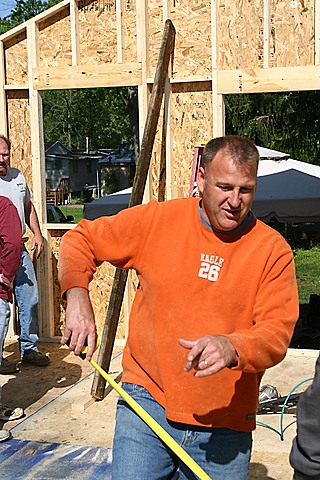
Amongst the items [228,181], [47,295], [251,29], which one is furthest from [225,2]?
[228,181]

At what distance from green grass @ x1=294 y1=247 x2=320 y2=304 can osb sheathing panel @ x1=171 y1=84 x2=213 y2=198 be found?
198 inches

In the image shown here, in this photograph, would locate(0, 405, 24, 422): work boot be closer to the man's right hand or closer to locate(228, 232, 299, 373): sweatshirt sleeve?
the man's right hand

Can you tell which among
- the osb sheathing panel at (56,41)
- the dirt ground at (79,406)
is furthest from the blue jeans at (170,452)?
the osb sheathing panel at (56,41)

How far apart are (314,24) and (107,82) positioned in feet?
6.78

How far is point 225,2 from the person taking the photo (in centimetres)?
651

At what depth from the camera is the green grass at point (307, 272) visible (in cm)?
1200

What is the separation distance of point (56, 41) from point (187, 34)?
1382mm

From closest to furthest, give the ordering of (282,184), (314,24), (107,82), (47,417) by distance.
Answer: (47,417), (314,24), (107,82), (282,184)

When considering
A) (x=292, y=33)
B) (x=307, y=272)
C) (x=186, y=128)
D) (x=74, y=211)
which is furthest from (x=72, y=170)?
(x=292, y=33)

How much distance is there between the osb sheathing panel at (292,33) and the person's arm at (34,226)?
2685 millimetres

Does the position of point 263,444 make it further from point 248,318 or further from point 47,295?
point 47,295

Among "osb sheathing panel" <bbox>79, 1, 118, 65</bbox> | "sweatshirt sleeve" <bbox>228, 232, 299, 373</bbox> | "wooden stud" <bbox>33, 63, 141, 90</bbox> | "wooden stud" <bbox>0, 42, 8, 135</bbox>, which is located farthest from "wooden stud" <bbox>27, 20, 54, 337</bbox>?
"sweatshirt sleeve" <bbox>228, 232, 299, 373</bbox>

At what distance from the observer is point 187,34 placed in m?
6.64

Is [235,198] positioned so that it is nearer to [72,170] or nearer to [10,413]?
[10,413]
